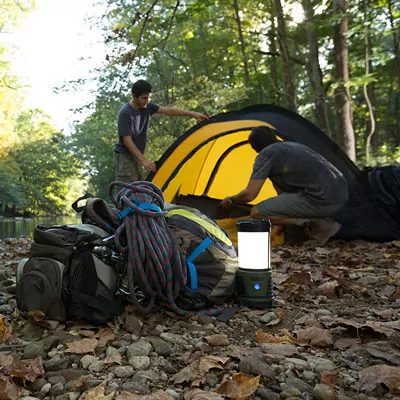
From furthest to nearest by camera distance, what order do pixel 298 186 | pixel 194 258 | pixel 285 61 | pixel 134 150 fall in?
pixel 285 61 < pixel 134 150 < pixel 298 186 < pixel 194 258

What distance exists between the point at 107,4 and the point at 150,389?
3.45 m

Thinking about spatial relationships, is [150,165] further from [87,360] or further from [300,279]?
[87,360]

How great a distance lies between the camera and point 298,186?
166 inches

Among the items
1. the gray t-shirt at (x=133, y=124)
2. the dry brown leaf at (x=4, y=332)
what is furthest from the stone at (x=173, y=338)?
the gray t-shirt at (x=133, y=124)

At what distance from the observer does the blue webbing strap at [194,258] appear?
190 cm

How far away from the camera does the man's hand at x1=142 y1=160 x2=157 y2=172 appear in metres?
4.72

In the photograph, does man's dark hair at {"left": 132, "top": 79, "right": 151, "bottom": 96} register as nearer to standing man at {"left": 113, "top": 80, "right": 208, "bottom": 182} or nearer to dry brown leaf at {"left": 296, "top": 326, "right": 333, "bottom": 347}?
standing man at {"left": 113, "top": 80, "right": 208, "bottom": 182}

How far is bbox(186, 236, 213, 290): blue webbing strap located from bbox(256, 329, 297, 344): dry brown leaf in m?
0.43

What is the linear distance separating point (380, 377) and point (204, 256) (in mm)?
984

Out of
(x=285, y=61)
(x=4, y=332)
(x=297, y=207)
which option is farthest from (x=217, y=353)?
(x=285, y=61)

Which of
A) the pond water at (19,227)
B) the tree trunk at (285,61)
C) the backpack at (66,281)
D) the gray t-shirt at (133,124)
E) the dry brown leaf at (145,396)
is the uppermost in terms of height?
the tree trunk at (285,61)

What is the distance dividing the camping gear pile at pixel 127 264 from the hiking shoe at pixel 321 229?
2.47 meters

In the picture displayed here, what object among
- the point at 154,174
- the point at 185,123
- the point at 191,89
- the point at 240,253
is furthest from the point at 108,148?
the point at 240,253

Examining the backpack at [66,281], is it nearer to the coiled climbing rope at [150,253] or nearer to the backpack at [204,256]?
the coiled climbing rope at [150,253]
